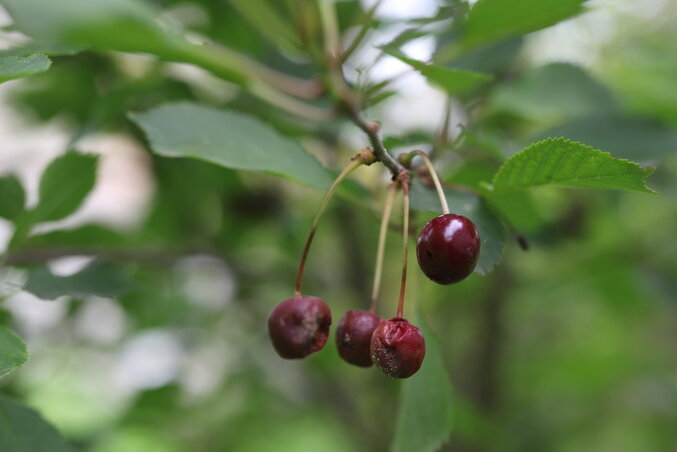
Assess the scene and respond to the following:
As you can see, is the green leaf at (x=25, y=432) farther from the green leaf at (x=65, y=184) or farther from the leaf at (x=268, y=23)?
the leaf at (x=268, y=23)

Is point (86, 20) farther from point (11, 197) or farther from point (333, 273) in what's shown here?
point (333, 273)

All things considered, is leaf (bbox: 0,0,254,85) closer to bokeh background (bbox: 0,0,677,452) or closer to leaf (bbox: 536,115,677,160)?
bokeh background (bbox: 0,0,677,452)

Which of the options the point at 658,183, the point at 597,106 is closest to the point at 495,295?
the point at 658,183

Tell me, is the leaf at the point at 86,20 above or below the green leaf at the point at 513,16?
below

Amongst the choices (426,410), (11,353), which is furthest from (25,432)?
(426,410)

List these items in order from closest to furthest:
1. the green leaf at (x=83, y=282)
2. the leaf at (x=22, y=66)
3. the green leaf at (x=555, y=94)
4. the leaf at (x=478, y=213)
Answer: the leaf at (x=22, y=66), the leaf at (x=478, y=213), the green leaf at (x=83, y=282), the green leaf at (x=555, y=94)

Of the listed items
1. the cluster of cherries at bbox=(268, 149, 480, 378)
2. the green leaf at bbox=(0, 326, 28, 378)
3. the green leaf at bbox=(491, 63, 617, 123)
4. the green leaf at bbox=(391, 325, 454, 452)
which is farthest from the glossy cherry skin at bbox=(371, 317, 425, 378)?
the green leaf at bbox=(491, 63, 617, 123)

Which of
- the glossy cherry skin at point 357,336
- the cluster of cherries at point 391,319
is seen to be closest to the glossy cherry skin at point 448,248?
the cluster of cherries at point 391,319

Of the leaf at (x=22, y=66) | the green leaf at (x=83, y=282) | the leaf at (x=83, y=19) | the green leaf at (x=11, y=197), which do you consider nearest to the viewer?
the leaf at (x=83, y=19)
